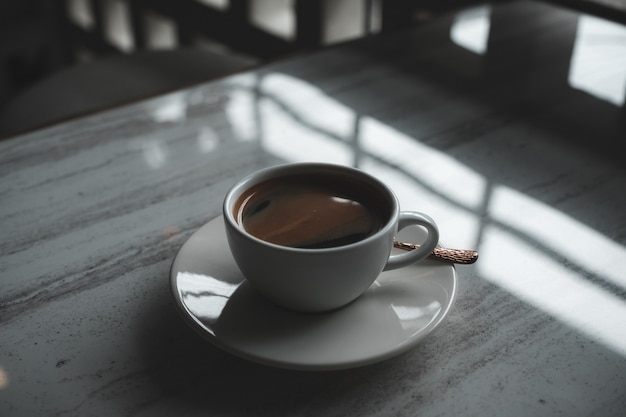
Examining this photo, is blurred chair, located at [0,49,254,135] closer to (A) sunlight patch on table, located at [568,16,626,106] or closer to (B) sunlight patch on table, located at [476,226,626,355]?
Result: (A) sunlight patch on table, located at [568,16,626,106]

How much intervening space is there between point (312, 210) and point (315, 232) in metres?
0.02

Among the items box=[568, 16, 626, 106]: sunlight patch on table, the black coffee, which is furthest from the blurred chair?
the black coffee

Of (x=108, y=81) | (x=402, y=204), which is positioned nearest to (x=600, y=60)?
(x=402, y=204)

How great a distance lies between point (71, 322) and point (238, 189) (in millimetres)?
134

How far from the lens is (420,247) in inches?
16.4

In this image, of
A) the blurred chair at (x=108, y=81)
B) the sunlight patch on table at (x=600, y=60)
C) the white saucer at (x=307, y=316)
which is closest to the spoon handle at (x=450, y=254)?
the white saucer at (x=307, y=316)

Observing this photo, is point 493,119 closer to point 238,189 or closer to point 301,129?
point 301,129

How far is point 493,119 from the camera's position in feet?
2.23

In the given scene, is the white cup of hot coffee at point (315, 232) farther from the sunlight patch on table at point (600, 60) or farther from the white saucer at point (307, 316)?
the sunlight patch on table at point (600, 60)

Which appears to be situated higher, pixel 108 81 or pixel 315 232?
pixel 315 232

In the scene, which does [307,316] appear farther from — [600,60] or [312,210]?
[600,60]

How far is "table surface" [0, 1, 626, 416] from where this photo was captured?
1.25 ft

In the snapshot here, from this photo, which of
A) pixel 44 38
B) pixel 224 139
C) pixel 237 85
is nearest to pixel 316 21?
pixel 237 85

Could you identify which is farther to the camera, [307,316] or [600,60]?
[600,60]
